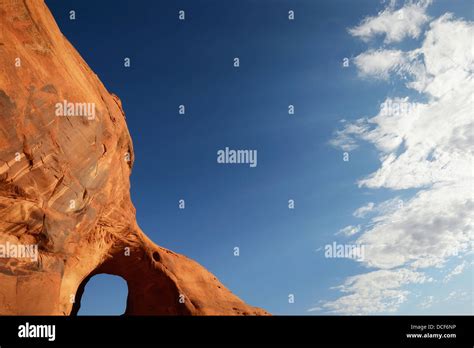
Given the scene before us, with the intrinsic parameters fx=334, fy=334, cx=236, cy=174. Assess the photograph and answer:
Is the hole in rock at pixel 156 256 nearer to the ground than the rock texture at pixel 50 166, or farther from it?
nearer to the ground

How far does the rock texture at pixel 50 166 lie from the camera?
13.7 m

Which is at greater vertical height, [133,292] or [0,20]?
[0,20]

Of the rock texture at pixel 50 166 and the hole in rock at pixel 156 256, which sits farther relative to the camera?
the hole in rock at pixel 156 256

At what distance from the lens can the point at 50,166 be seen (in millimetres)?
15578

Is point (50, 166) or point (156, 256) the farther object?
point (156, 256)

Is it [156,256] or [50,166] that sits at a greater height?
[50,166]

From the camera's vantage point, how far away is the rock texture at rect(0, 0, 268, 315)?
1371 centimetres

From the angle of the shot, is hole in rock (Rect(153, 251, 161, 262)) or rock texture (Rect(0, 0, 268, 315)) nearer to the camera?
rock texture (Rect(0, 0, 268, 315))

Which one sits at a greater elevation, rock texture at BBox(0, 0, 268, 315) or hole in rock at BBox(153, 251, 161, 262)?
rock texture at BBox(0, 0, 268, 315)
